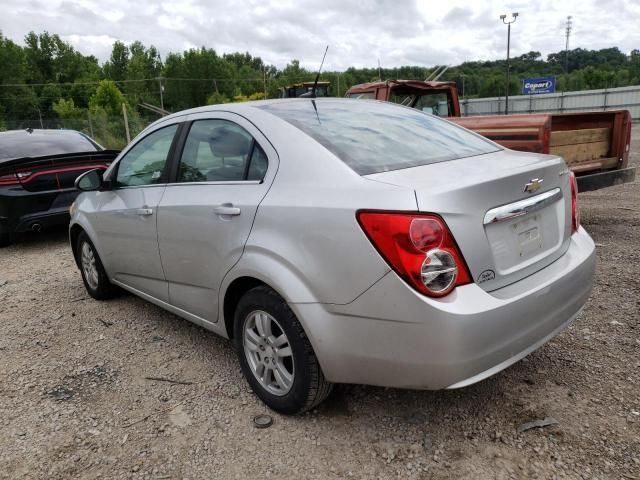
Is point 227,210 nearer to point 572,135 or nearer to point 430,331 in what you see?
point 430,331

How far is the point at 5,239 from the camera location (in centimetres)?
641

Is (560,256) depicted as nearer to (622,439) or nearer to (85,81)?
(622,439)

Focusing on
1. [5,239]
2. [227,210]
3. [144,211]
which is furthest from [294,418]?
[5,239]

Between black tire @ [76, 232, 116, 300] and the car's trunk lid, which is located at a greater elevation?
the car's trunk lid

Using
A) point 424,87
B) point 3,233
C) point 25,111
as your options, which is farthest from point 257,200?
point 25,111

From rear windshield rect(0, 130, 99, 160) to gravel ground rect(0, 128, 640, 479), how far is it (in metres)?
3.77

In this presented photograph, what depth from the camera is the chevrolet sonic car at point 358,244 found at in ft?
6.52

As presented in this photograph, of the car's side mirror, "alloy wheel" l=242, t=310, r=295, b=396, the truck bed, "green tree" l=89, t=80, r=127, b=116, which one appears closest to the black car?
the car's side mirror

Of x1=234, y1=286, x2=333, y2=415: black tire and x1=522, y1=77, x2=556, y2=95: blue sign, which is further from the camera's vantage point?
x1=522, y1=77, x2=556, y2=95: blue sign

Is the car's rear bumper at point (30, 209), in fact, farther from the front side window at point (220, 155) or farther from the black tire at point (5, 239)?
the front side window at point (220, 155)

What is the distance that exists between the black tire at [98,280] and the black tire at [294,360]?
2147 millimetres

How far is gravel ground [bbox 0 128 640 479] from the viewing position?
2.26 m

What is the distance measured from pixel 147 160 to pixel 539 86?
154 ft

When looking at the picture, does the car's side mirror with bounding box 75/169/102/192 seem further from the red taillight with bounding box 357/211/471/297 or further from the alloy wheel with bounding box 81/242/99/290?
the red taillight with bounding box 357/211/471/297
